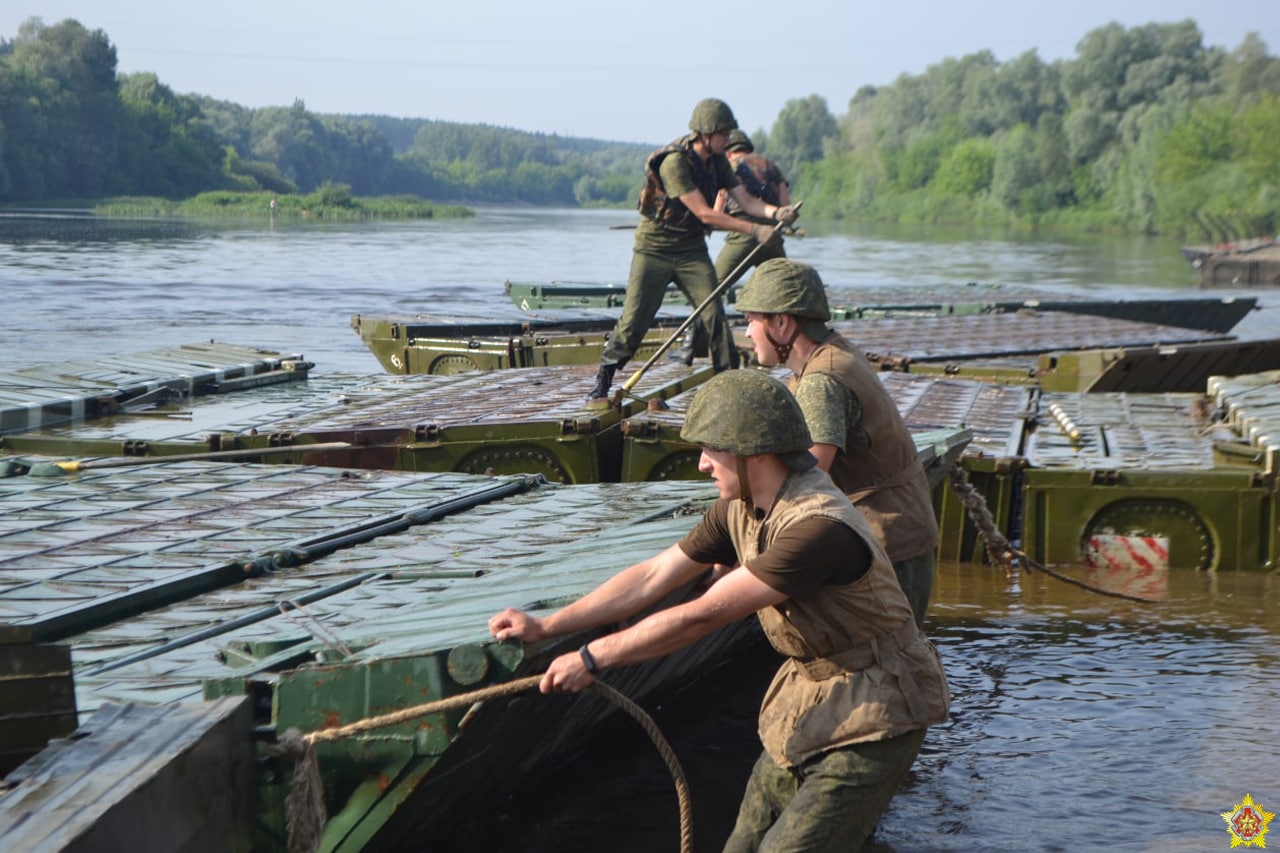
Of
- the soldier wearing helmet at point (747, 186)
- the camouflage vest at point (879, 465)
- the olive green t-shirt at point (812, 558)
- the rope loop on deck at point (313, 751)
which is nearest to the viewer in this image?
the olive green t-shirt at point (812, 558)

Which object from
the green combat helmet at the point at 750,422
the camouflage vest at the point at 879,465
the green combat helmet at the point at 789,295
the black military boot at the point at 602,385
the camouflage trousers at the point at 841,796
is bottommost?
the camouflage trousers at the point at 841,796

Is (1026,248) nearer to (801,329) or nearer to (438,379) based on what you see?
(438,379)

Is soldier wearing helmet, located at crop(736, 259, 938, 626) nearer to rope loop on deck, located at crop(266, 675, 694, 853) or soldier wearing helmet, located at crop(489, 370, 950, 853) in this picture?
Result: soldier wearing helmet, located at crop(489, 370, 950, 853)

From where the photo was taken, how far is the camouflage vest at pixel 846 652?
394 centimetres

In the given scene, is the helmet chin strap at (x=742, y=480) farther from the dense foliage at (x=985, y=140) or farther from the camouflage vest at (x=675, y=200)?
the dense foliage at (x=985, y=140)

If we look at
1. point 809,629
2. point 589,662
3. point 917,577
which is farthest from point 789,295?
point 589,662

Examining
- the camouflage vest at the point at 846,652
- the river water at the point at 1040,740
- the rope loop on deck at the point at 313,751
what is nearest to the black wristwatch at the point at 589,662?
the rope loop on deck at the point at 313,751

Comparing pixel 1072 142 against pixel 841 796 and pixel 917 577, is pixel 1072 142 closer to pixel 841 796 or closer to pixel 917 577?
pixel 917 577

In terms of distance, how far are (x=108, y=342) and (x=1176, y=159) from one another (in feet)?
198

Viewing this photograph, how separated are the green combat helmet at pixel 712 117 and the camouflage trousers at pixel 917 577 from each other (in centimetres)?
462

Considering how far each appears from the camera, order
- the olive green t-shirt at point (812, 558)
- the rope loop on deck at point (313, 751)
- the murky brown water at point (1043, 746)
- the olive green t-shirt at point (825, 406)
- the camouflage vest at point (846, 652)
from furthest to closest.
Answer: the murky brown water at point (1043, 746)
the olive green t-shirt at point (825, 406)
the rope loop on deck at point (313, 751)
the camouflage vest at point (846, 652)
the olive green t-shirt at point (812, 558)

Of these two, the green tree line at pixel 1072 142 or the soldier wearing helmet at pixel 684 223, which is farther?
the green tree line at pixel 1072 142

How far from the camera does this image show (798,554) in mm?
3826

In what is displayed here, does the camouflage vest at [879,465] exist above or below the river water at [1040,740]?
above
